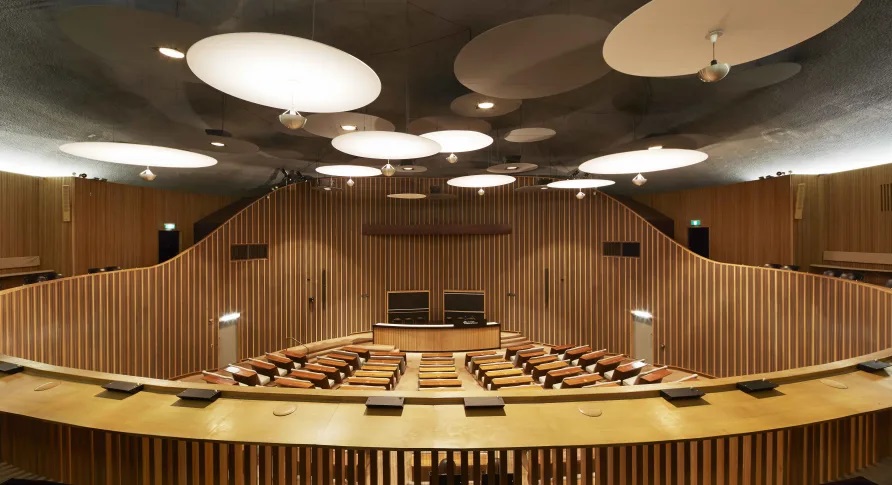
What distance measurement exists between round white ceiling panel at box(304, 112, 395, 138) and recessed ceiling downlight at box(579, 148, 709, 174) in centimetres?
300

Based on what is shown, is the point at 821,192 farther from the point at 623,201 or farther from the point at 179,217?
the point at 179,217

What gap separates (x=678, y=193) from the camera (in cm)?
1070

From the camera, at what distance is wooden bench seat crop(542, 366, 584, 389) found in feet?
22.9

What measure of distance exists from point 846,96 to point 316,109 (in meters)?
6.77

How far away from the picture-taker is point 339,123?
490 cm

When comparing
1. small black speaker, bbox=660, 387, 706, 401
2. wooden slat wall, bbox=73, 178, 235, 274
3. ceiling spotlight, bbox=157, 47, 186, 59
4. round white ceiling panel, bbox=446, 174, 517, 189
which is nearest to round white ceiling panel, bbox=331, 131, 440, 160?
ceiling spotlight, bbox=157, 47, 186, 59

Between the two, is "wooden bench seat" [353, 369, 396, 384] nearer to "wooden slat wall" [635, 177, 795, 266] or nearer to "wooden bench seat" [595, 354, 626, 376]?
"wooden bench seat" [595, 354, 626, 376]

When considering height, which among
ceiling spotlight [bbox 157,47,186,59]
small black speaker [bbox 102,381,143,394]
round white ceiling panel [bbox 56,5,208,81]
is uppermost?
round white ceiling panel [bbox 56,5,208,81]

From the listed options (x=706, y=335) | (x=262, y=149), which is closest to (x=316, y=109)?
(x=262, y=149)

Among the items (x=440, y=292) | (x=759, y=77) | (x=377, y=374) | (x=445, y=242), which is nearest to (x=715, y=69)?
(x=759, y=77)

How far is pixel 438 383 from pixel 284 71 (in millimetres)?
5904

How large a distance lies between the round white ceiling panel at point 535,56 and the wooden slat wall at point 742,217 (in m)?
8.08

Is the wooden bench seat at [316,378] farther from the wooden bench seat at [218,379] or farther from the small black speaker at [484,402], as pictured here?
the small black speaker at [484,402]

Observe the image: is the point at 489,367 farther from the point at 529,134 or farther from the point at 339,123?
the point at 339,123
